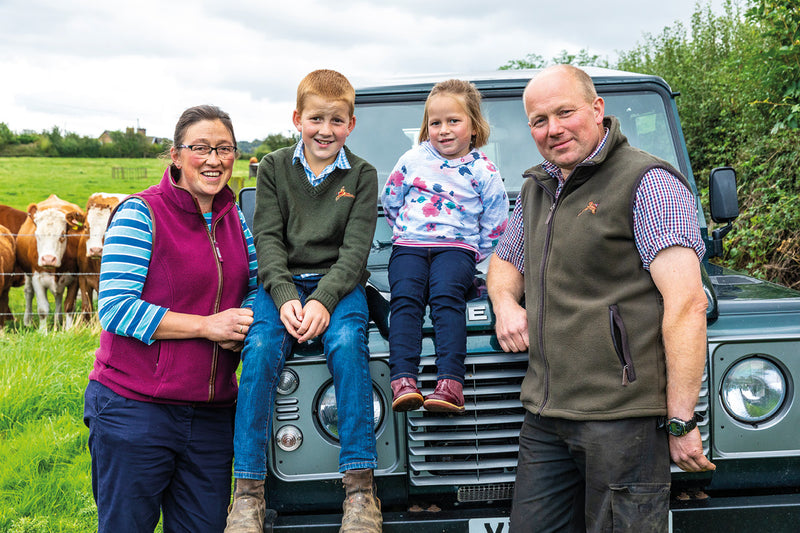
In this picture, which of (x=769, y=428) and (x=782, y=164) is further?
(x=782, y=164)

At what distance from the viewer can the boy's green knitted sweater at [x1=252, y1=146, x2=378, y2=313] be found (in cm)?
276

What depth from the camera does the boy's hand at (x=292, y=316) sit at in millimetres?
2506

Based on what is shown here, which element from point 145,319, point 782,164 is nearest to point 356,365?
point 145,319

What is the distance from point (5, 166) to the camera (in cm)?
3102

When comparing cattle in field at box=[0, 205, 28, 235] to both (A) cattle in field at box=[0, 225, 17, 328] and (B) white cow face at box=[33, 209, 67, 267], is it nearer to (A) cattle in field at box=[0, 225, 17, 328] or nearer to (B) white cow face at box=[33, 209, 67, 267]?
(A) cattle in field at box=[0, 225, 17, 328]

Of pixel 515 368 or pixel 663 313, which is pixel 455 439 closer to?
pixel 515 368

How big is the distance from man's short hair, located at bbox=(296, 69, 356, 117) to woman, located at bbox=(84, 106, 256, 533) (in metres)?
0.36

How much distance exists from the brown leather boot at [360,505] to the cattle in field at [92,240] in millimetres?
7238

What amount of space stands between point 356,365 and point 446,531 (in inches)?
26.6

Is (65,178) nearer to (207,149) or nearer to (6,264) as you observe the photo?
(6,264)

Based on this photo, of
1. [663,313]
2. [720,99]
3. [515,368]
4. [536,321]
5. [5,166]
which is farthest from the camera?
[5,166]

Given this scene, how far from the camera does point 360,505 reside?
2359mm

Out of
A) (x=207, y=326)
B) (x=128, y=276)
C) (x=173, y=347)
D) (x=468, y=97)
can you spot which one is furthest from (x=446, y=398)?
(x=468, y=97)

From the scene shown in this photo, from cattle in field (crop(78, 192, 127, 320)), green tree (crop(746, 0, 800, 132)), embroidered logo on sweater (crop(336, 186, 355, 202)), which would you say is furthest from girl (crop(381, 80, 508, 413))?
cattle in field (crop(78, 192, 127, 320))
